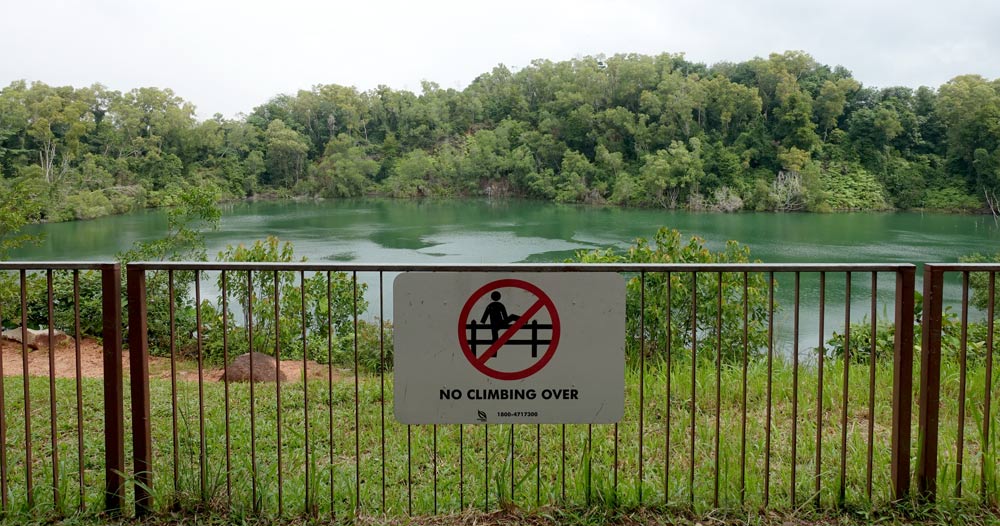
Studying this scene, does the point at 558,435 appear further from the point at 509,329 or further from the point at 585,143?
the point at 585,143

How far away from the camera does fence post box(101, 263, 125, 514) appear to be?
6.88 ft

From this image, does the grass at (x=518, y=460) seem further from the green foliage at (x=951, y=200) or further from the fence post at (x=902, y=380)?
the green foliage at (x=951, y=200)

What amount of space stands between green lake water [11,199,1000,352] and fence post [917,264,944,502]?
36.6 ft

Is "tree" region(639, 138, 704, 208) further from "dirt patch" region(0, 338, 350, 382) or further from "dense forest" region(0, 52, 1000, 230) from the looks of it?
"dirt patch" region(0, 338, 350, 382)

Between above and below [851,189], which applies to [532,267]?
below

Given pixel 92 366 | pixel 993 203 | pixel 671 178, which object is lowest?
pixel 92 366

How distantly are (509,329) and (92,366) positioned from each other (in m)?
6.83

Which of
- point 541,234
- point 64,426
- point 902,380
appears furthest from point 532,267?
point 541,234

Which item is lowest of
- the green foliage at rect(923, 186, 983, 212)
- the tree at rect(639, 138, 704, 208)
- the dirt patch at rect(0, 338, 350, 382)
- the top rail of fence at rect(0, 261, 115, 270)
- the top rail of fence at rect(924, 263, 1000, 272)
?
the dirt patch at rect(0, 338, 350, 382)

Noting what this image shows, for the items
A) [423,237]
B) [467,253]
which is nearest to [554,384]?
[467,253]

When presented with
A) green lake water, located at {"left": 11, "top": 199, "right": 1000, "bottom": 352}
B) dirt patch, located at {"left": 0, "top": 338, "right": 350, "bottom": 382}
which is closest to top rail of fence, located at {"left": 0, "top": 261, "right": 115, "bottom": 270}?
dirt patch, located at {"left": 0, "top": 338, "right": 350, "bottom": 382}

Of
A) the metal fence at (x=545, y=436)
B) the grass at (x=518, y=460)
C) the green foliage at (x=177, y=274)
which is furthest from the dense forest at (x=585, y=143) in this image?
the metal fence at (x=545, y=436)

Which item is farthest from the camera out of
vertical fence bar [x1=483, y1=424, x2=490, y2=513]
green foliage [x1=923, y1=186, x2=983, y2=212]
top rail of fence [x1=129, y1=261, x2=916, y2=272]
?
green foliage [x1=923, y1=186, x2=983, y2=212]

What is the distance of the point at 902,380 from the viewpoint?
215 centimetres
